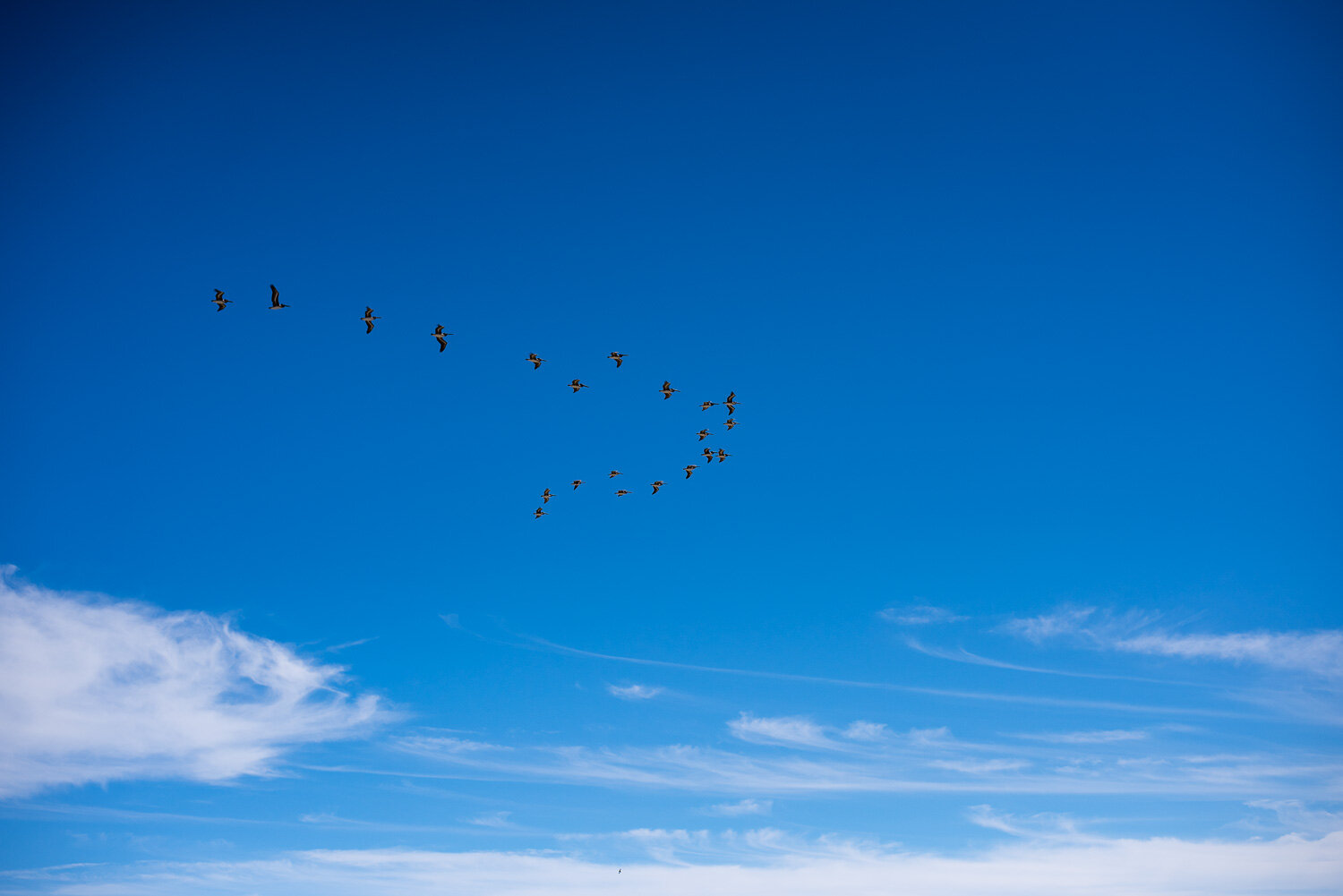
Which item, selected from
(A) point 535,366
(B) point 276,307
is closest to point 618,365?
(A) point 535,366

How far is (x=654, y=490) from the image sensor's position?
109 m

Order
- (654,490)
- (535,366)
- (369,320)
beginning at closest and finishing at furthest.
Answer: (369,320) → (535,366) → (654,490)

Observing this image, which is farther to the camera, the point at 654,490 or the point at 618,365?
the point at 654,490

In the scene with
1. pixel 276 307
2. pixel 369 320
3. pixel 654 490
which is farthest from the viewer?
pixel 654 490

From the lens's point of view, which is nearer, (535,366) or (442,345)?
(442,345)

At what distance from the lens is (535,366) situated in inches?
3986

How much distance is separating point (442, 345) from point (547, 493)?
25.2m

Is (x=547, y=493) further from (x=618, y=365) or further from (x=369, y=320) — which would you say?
(x=369, y=320)

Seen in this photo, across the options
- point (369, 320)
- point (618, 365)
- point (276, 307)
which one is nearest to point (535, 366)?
point (618, 365)

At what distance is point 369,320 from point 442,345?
7623 mm

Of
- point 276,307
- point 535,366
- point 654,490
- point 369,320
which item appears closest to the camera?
point 276,307

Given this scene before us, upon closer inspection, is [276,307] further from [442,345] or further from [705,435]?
[705,435]

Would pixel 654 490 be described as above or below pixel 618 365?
below

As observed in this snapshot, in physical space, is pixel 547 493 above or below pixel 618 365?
below
